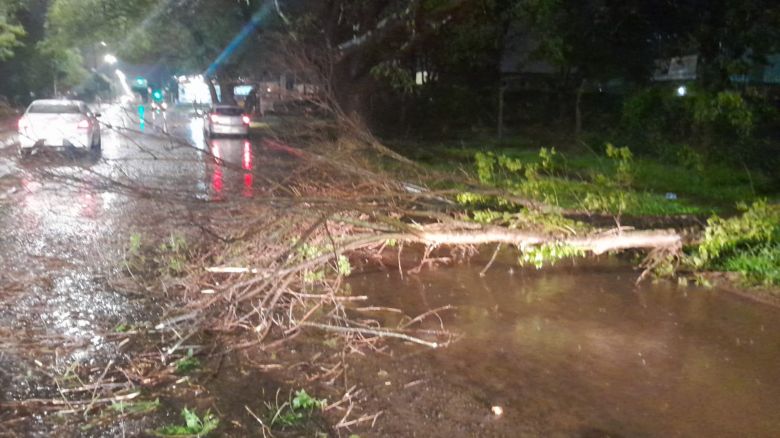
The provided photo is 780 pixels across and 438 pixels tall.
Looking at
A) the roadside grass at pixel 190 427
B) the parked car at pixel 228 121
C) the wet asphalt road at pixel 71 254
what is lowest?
the roadside grass at pixel 190 427

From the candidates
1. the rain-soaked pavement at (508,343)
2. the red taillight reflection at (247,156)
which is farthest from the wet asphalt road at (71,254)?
the red taillight reflection at (247,156)

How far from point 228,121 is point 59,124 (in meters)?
10.7

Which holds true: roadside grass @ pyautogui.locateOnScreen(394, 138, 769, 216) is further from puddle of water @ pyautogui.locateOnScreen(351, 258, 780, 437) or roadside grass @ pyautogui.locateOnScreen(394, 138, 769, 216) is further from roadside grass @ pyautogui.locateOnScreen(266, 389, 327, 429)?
roadside grass @ pyautogui.locateOnScreen(266, 389, 327, 429)

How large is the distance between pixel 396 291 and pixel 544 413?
125 inches

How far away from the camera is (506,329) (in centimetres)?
686

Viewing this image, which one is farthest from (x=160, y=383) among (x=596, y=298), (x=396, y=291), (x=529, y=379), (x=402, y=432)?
(x=596, y=298)

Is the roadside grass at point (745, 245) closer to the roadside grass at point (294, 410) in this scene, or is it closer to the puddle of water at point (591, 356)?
the puddle of water at point (591, 356)

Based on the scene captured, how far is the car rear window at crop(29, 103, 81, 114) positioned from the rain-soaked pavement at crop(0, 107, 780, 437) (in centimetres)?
1127

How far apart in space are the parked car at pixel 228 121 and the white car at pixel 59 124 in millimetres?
8688

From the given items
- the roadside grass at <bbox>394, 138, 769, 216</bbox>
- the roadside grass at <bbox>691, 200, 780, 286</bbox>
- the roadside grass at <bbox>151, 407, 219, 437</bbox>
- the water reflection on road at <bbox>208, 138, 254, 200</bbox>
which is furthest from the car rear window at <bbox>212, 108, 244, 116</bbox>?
the roadside grass at <bbox>151, 407, 219, 437</bbox>

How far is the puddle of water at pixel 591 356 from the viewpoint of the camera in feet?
16.5

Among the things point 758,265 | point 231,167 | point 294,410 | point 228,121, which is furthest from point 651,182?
point 228,121

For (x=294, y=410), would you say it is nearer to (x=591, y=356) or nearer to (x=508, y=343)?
(x=508, y=343)

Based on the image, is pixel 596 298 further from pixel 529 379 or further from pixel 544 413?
pixel 544 413
